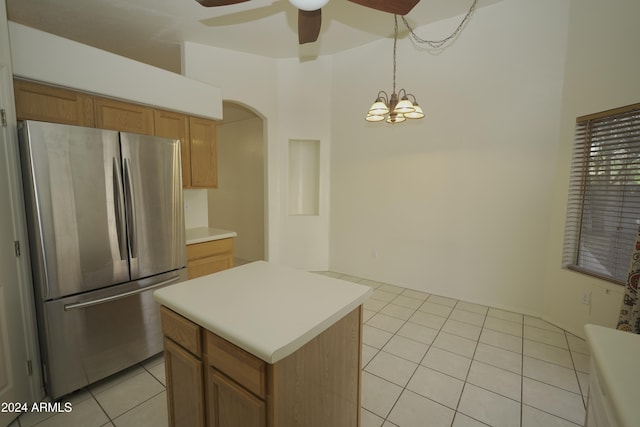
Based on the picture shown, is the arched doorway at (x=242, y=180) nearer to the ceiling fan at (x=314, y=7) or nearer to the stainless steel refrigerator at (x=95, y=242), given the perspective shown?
the stainless steel refrigerator at (x=95, y=242)

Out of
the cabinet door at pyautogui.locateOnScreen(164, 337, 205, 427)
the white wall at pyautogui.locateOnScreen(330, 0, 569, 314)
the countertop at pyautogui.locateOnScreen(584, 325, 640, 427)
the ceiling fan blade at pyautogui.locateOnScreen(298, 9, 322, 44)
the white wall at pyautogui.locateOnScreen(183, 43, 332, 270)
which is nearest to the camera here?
the countertop at pyautogui.locateOnScreen(584, 325, 640, 427)

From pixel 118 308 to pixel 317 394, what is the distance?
5.25 ft

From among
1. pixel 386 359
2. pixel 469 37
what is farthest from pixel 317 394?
pixel 469 37

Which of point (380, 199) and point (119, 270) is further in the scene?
point (380, 199)

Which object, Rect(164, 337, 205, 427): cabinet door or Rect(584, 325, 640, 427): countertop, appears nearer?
Rect(584, 325, 640, 427): countertop

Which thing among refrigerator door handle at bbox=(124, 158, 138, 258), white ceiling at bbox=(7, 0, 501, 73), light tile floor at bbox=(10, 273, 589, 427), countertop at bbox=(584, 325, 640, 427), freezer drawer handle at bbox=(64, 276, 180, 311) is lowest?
light tile floor at bbox=(10, 273, 589, 427)

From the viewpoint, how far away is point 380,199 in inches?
147

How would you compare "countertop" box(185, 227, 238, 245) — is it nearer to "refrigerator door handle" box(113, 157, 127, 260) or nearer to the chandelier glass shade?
"refrigerator door handle" box(113, 157, 127, 260)

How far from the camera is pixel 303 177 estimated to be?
454 cm

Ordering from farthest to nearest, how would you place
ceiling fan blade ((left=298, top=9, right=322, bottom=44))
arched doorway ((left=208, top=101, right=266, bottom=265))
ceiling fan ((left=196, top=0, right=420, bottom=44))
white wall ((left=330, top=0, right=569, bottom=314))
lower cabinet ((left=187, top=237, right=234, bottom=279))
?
arched doorway ((left=208, top=101, right=266, bottom=265)) < white wall ((left=330, top=0, right=569, bottom=314)) < lower cabinet ((left=187, top=237, right=234, bottom=279)) < ceiling fan blade ((left=298, top=9, right=322, bottom=44)) < ceiling fan ((left=196, top=0, right=420, bottom=44))

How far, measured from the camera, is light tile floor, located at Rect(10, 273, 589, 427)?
64.2 inches

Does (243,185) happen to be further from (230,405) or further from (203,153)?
(230,405)

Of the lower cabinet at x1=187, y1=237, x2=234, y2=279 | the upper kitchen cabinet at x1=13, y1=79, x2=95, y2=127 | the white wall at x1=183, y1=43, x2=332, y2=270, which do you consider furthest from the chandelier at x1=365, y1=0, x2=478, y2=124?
the upper kitchen cabinet at x1=13, y1=79, x2=95, y2=127

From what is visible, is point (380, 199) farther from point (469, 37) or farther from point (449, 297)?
point (469, 37)
